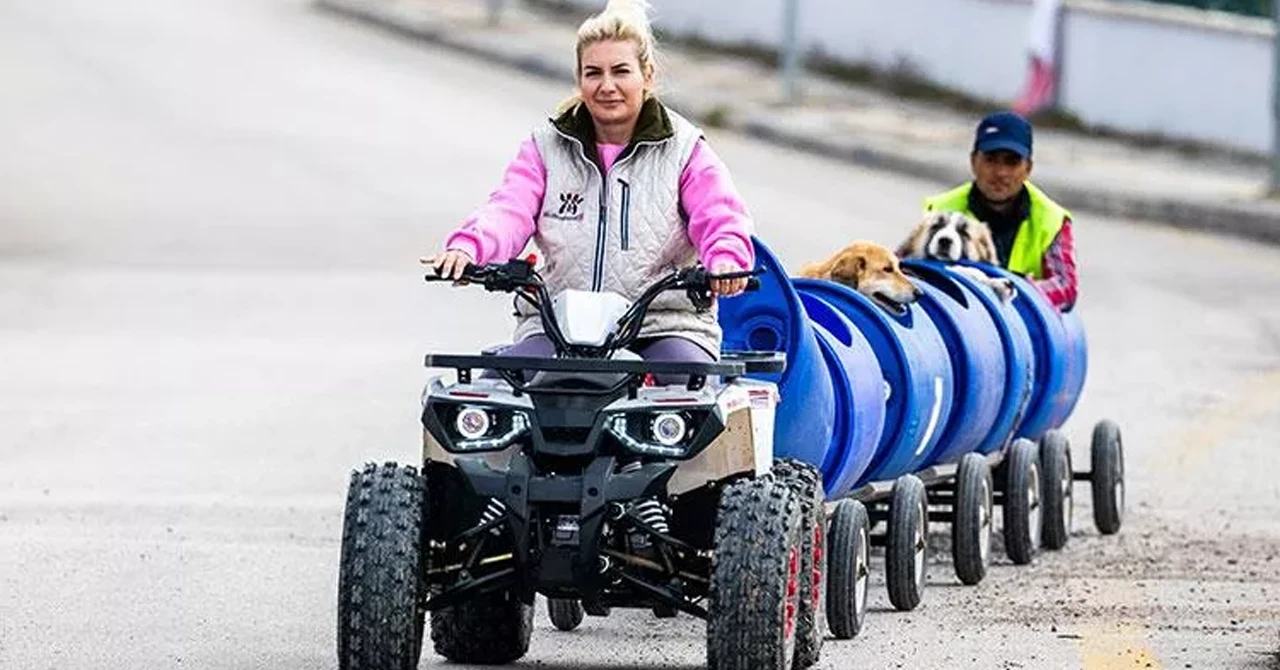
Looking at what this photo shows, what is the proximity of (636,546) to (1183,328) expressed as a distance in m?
13.5

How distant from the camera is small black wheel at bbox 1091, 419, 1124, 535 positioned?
1312 centimetres

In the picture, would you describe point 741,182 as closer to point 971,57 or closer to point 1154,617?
point 971,57

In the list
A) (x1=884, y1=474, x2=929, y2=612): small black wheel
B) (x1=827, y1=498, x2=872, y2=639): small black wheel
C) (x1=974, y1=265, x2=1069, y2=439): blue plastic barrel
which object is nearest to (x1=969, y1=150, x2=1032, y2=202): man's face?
(x1=974, y1=265, x2=1069, y2=439): blue plastic barrel

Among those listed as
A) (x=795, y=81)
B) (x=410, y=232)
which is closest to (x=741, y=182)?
(x=410, y=232)

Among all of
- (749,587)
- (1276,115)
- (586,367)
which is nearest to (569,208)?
(586,367)

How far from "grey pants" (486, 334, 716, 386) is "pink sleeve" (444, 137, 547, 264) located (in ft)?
0.75

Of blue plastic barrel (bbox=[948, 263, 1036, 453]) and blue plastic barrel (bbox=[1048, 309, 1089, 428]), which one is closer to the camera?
blue plastic barrel (bbox=[948, 263, 1036, 453])

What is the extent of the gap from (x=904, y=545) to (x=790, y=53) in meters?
25.2

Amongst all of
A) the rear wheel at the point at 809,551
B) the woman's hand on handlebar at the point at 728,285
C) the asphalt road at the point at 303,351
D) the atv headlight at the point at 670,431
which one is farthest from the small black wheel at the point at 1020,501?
the atv headlight at the point at 670,431

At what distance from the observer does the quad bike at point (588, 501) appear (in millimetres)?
8039

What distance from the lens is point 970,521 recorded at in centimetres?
1123

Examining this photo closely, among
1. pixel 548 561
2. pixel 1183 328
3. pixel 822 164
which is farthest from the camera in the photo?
pixel 822 164

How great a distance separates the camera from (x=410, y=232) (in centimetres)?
2542

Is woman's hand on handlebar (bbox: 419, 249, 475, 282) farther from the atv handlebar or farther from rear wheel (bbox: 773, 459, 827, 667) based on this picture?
rear wheel (bbox: 773, 459, 827, 667)
